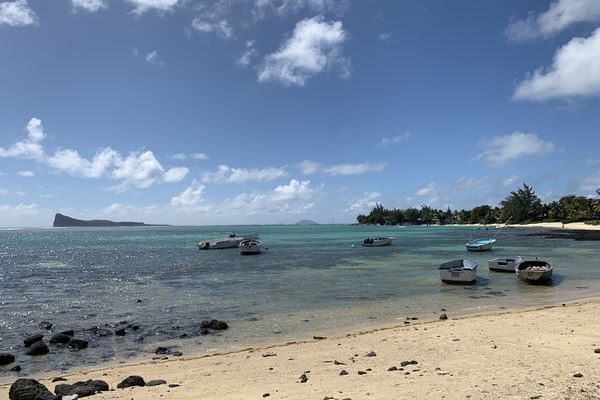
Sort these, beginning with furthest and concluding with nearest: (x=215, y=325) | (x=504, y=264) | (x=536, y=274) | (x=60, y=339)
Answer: (x=504, y=264) → (x=536, y=274) → (x=215, y=325) → (x=60, y=339)

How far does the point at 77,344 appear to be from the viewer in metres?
15.9

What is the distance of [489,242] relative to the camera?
63.0 meters

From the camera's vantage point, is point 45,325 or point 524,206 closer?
point 45,325

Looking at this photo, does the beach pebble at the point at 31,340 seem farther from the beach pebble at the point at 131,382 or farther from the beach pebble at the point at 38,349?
the beach pebble at the point at 131,382

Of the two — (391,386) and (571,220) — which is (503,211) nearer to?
(571,220)

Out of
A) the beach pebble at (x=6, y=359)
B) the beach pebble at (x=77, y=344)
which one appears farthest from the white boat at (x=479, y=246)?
the beach pebble at (x=6, y=359)

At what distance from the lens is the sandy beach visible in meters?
8.52

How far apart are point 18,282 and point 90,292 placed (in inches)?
440

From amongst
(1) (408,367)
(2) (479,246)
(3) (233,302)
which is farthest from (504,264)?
(1) (408,367)

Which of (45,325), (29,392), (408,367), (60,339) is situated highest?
(29,392)

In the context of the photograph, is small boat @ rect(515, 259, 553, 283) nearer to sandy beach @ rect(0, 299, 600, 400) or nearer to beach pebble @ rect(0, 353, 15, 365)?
sandy beach @ rect(0, 299, 600, 400)

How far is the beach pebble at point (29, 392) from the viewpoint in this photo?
8953mm

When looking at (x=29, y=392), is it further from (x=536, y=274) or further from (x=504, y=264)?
(x=504, y=264)

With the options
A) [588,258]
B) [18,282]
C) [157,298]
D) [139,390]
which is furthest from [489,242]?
[139,390]
